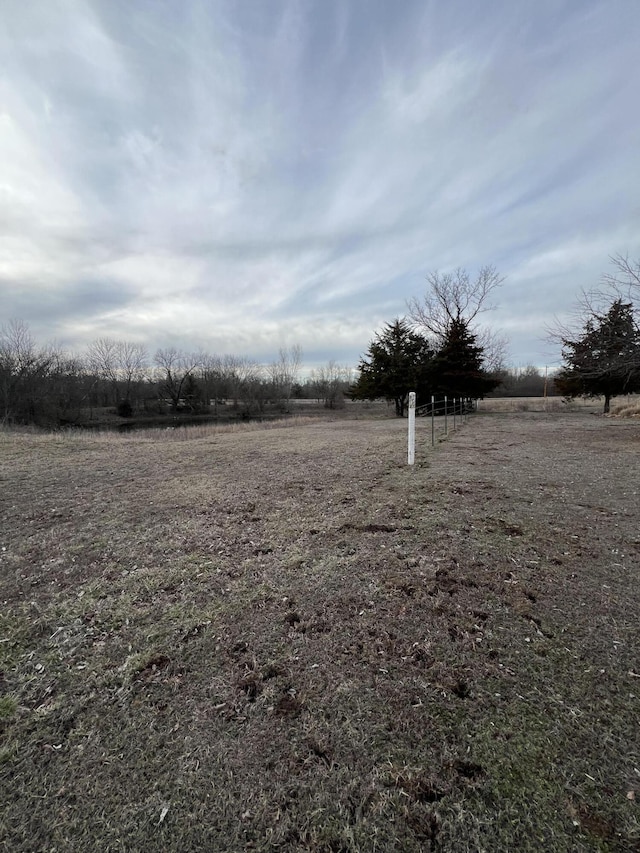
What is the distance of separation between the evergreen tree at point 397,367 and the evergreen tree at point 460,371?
0.78 meters

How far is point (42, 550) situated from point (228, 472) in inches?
124

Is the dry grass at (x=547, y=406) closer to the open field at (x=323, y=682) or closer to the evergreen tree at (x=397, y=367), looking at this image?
the evergreen tree at (x=397, y=367)

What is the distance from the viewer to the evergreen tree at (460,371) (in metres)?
21.1

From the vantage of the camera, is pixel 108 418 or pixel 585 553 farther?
pixel 108 418

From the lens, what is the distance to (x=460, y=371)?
69.3 feet

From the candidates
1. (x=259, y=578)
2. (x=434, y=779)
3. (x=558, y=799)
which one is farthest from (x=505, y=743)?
(x=259, y=578)

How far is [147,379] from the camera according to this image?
157 feet

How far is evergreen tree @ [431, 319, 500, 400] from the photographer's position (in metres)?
21.1

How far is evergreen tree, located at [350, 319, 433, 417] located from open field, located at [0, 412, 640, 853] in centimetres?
1764

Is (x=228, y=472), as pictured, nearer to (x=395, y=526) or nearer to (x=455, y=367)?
(x=395, y=526)

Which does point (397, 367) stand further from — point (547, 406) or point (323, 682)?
point (323, 682)

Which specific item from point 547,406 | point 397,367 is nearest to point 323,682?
point 397,367

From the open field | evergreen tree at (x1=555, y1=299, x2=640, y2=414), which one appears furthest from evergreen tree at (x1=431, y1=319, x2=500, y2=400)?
the open field

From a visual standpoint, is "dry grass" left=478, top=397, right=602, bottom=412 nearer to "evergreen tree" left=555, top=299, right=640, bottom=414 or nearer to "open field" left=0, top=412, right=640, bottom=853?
"evergreen tree" left=555, top=299, right=640, bottom=414
